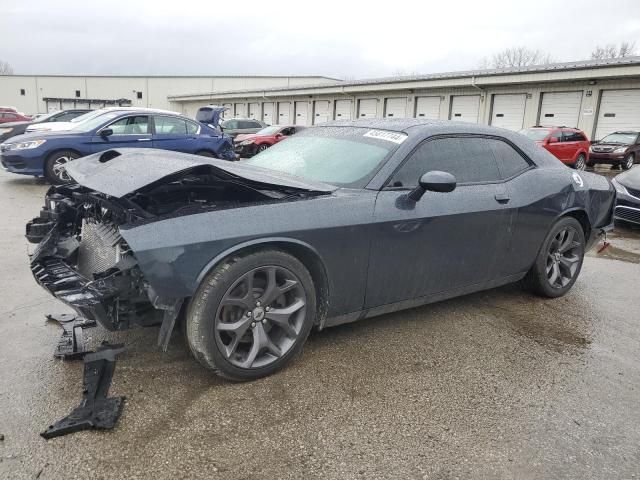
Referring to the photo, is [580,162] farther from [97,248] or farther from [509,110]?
[97,248]

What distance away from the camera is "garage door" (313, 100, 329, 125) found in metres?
34.3

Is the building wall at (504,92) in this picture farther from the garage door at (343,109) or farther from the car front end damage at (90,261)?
the car front end damage at (90,261)

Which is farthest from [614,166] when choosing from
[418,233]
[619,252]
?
[418,233]

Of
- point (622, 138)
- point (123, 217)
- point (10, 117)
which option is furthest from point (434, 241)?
point (10, 117)

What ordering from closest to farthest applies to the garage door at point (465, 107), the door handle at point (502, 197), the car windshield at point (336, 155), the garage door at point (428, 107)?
the car windshield at point (336, 155), the door handle at point (502, 197), the garage door at point (465, 107), the garage door at point (428, 107)

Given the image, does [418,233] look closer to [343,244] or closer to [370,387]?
[343,244]

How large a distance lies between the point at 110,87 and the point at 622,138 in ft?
198

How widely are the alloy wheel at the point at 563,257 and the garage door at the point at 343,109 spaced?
94.3 feet

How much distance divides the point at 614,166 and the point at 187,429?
2083 centimetres

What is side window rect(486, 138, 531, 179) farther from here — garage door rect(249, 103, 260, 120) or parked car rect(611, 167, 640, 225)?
garage door rect(249, 103, 260, 120)

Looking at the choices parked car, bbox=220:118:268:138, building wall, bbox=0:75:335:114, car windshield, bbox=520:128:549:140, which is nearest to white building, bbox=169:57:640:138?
car windshield, bbox=520:128:549:140

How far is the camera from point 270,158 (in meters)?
4.12

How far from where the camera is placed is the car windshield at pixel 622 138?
61.9 feet

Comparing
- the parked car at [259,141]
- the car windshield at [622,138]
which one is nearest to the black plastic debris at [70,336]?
the parked car at [259,141]
